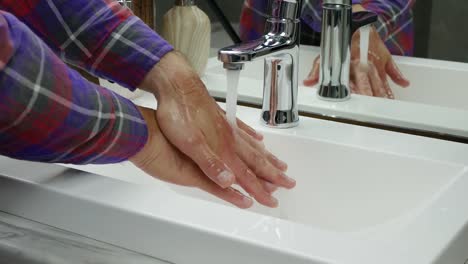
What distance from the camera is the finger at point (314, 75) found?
1.03 m

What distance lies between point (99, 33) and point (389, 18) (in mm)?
388

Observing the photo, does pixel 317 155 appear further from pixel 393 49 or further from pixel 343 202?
pixel 393 49

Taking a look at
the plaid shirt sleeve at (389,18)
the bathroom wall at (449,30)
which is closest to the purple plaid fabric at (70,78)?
the plaid shirt sleeve at (389,18)

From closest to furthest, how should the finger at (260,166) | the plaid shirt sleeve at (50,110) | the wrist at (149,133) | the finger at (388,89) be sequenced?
the plaid shirt sleeve at (50,110)
the wrist at (149,133)
the finger at (260,166)
the finger at (388,89)

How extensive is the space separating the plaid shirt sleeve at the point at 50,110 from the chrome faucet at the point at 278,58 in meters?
0.19

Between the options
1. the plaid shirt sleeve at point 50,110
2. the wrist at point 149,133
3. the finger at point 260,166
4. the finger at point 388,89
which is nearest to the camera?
the plaid shirt sleeve at point 50,110

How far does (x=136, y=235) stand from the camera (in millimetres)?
656

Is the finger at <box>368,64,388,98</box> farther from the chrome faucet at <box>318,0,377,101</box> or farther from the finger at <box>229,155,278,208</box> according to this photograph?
the finger at <box>229,155,278,208</box>

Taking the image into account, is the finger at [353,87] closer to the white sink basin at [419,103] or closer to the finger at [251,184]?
the white sink basin at [419,103]

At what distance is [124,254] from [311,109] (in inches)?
17.8

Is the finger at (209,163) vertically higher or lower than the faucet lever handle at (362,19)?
lower

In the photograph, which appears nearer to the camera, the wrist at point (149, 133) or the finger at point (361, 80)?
the wrist at point (149, 133)

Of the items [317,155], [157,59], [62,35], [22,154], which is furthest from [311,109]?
[22,154]

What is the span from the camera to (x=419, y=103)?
0.97m
